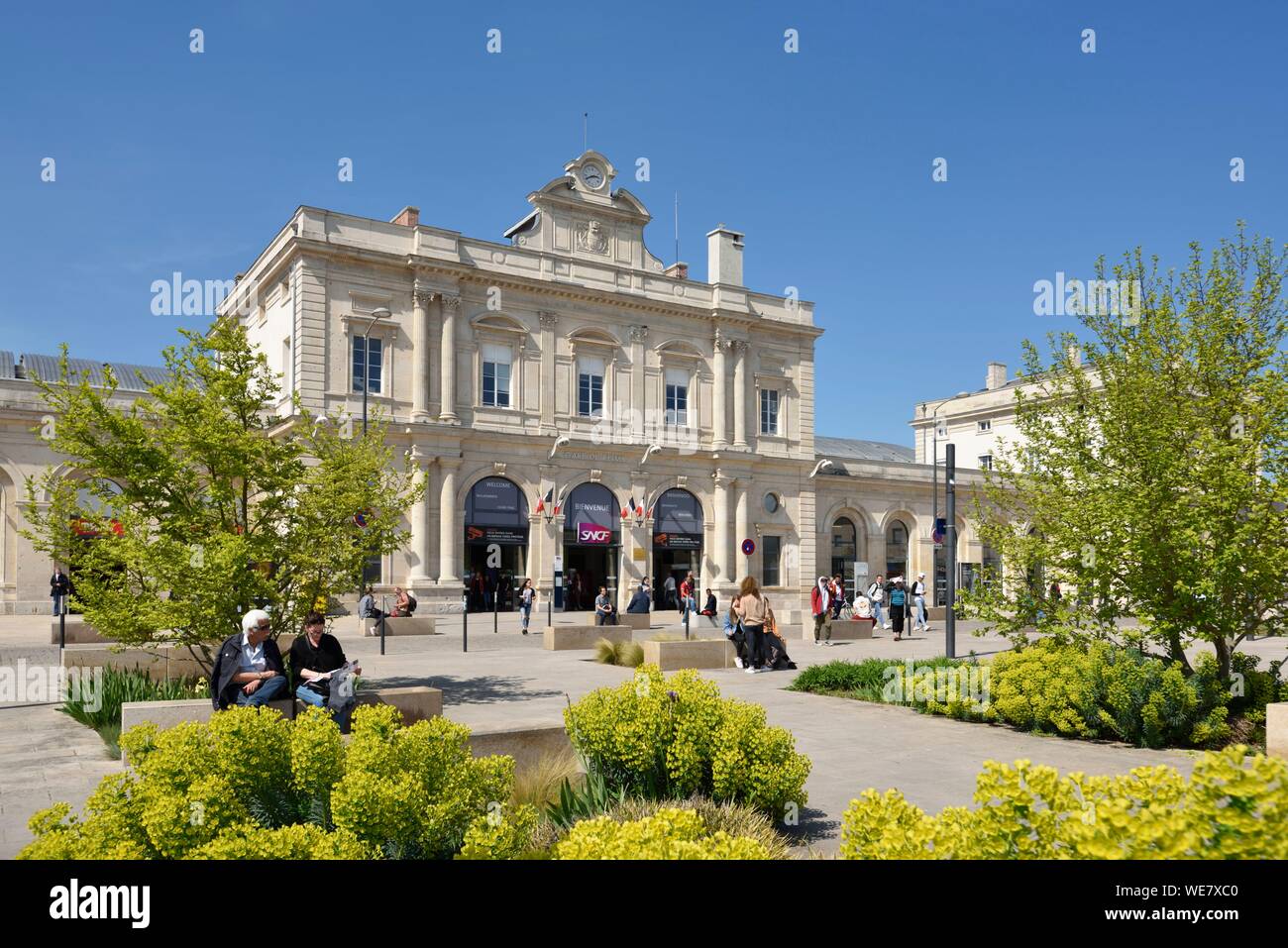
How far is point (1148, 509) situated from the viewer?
10.7 metres

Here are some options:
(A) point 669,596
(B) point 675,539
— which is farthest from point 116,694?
(B) point 675,539

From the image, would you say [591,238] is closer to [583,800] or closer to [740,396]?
[740,396]

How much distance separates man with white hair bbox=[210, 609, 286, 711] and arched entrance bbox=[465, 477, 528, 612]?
92.2ft

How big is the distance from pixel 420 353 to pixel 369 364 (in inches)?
80.6

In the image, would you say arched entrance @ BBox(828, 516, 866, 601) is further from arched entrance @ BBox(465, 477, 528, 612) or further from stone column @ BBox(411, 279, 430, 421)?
stone column @ BBox(411, 279, 430, 421)

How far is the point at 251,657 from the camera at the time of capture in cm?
934

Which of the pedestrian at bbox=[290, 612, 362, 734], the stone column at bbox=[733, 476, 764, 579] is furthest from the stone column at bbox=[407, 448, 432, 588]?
the pedestrian at bbox=[290, 612, 362, 734]

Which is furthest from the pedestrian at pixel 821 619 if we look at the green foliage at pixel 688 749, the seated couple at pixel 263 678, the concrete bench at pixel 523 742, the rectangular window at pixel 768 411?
the rectangular window at pixel 768 411

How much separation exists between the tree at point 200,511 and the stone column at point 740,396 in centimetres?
3322

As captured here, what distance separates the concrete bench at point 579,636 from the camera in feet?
76.2

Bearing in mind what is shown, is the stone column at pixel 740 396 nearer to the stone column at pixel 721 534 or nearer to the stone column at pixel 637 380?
the stone column at pixel 721 534
